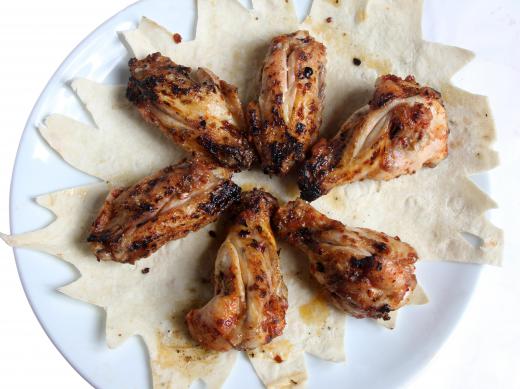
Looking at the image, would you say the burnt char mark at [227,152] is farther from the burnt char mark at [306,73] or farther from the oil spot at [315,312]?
the oil spot at [315,312]

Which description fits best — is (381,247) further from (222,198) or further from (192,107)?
(192,107)

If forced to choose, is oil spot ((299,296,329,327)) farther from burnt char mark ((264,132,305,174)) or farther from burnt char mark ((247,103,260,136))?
burnt char mark ((247,103,260,136))

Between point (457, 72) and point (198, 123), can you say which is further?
point (457, 72)

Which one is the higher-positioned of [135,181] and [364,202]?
[135,181]

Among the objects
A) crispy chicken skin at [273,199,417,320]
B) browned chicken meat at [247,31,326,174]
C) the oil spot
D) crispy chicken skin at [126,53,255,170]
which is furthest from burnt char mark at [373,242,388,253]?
crispy chicken skin at [126,53,255,170]

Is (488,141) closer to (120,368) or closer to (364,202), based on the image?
(364,202)

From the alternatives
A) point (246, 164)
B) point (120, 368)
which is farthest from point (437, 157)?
point (120, 368)

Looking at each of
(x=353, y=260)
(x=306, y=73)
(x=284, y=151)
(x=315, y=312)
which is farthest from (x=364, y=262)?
(x=306, y=73)
